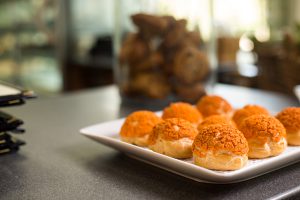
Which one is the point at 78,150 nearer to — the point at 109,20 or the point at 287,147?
the point at 287,147

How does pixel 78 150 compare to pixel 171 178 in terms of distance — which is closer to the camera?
pixel 171 178

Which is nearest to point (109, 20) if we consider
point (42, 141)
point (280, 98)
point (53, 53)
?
point (53, 53)

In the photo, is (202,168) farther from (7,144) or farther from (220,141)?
(7,144)

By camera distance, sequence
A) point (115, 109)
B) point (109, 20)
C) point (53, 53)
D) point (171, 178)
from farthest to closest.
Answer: point (109, 20), point (53, 53), point (115, 109), point (171, 178)

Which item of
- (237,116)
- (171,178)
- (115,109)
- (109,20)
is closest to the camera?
(171,178)

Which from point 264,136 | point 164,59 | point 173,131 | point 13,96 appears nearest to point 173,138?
point 173,131

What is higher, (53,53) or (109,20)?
(109,20)
